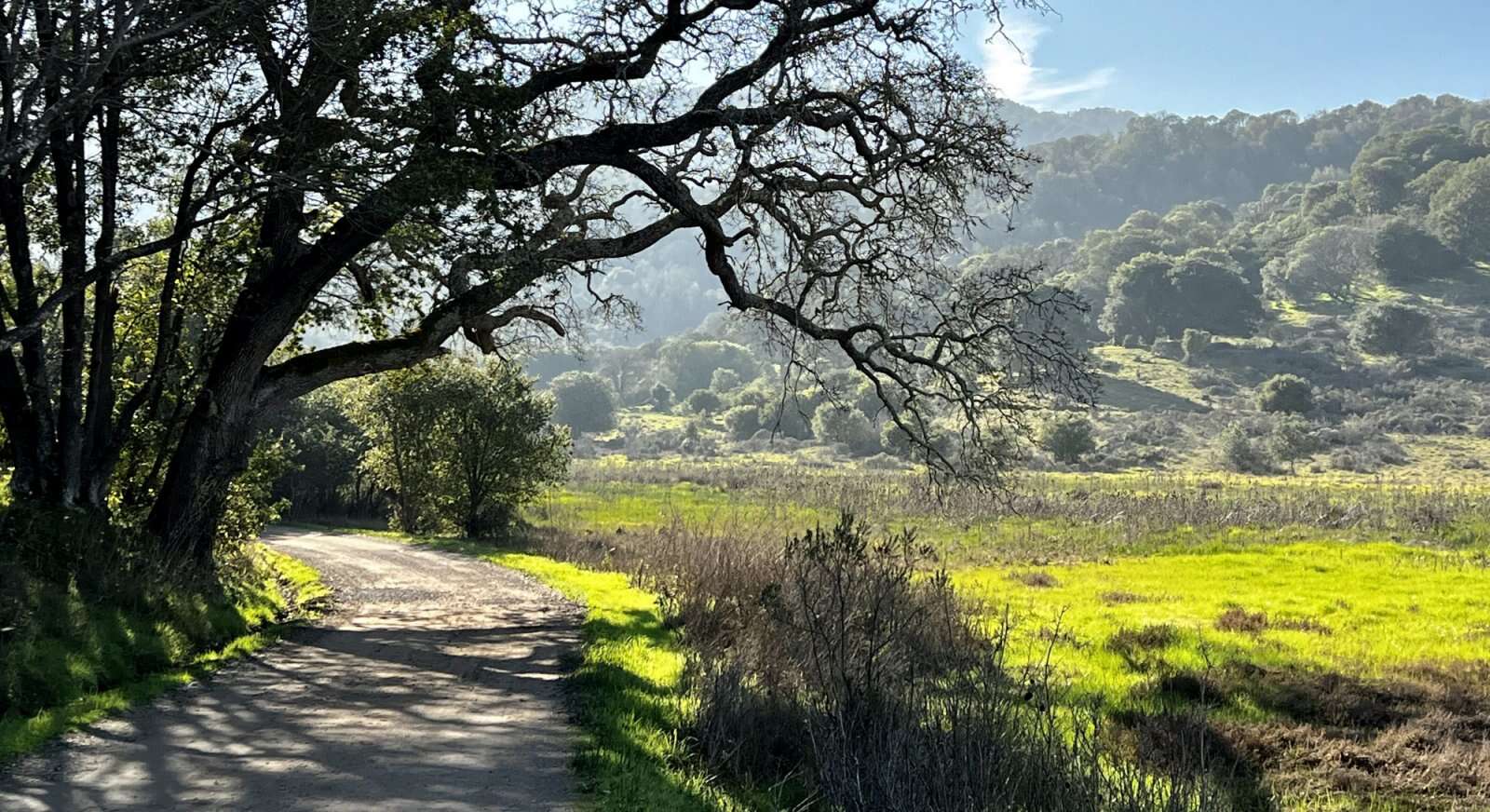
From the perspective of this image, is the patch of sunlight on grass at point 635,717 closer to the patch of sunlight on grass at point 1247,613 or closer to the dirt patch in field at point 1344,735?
the dirt patch in field at point 1344,735

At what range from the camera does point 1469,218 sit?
470 feet

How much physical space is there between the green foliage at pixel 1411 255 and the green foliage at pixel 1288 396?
63.3 m

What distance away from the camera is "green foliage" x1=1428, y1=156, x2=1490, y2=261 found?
468 ft

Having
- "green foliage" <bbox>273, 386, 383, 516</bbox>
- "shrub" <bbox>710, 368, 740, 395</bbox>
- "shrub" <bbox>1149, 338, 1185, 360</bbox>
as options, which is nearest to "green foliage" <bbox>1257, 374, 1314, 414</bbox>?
"shrub" <bbox>1149, 338, 1185, 360</bbox>

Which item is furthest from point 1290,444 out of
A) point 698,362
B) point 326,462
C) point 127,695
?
point 698,362

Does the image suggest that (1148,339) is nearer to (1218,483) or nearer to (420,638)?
(1218,483)

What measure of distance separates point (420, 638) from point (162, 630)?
9.66 feet

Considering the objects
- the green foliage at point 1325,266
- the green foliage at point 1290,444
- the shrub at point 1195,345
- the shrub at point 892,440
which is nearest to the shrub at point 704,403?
the shrub at point 892,440

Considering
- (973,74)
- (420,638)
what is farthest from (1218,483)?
(420,638)

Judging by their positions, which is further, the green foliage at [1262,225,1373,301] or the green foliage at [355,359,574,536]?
the green foliage at [1262,225,1373,301]

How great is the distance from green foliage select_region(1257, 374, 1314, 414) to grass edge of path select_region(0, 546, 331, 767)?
98006mm

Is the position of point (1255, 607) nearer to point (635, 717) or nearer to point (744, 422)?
point (635, 717)

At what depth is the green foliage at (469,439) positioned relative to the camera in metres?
32.6

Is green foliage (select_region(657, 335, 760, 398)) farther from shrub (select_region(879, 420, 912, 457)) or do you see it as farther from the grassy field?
the grassy field
